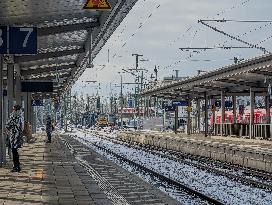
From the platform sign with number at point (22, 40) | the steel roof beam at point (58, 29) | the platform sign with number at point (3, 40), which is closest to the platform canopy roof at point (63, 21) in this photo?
the steel roof beam at point (58, 29)

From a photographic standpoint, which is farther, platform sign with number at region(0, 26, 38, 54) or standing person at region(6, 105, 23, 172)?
standing person at region(6, 105, 23, 172)

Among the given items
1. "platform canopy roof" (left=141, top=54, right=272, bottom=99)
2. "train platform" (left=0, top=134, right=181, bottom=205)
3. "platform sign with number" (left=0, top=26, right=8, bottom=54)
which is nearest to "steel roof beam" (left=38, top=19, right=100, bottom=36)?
"platform sign with number" (left=0, top=26, right=8, bottom=54)

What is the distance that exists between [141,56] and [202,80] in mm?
30688

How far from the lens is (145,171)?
17250 millimetres

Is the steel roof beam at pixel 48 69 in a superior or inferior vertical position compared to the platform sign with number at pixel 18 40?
superior

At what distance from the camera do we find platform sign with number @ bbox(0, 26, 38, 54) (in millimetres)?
13062

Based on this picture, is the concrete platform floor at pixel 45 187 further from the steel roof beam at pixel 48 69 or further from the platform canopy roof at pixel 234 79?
the steel roof beam at pixel 48 69

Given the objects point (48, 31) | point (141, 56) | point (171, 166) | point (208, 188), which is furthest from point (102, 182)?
point (141, 56)

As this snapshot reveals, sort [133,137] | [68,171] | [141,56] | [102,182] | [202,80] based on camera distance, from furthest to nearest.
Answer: [141,56] → [133,137] → [202,80] → [68,171] → [102,182]

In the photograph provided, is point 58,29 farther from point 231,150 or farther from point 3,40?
point 231,150

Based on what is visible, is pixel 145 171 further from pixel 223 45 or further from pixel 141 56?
pixel 141 56

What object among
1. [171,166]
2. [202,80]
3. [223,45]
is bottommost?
[171,166]

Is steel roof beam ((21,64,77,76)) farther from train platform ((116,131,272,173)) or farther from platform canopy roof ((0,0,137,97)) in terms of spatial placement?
train platform ((116,131,272,173))

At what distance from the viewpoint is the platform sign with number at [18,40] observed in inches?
514
